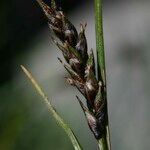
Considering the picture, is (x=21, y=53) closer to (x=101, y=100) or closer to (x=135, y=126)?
(x=135, y=126)

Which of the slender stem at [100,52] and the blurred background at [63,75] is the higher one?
the slender stem at [100,52]

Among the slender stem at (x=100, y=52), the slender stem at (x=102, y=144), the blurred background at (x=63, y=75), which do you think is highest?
the slender stem at (x=100, y=52)

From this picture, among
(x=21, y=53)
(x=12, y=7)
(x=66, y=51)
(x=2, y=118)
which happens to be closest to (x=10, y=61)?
(x=21, y=53)

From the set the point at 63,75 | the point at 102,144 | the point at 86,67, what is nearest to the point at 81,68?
the point at 86,67

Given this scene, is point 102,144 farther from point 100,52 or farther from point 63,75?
point 63,75

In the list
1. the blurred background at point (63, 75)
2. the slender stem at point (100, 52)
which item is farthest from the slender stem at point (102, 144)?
the blurred background at point (63, 75)

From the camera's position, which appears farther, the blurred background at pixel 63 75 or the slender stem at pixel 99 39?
the blurred background at pixel 63 75

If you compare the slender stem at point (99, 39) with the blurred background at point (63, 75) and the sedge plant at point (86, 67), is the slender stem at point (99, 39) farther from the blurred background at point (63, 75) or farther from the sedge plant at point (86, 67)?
the blurred background at point (63, 75)

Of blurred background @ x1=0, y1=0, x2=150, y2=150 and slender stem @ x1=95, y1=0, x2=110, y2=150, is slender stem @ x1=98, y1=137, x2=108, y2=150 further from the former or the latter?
blurred background @ x1=0, y1=0, x2=150, y2=150

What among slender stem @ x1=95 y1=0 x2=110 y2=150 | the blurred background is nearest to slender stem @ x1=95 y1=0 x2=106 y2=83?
slender stem @ x1=95 y1=0 x2=110 y2=150
